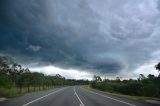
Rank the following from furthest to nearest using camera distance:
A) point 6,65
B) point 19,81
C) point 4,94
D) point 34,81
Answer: point 34,81
point 19,81
point 6,65
point 4,94

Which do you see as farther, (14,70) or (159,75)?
(14,70)

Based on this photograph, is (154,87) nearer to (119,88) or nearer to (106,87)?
(119,88)

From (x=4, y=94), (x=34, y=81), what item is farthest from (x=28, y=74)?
(x=4, y=94)

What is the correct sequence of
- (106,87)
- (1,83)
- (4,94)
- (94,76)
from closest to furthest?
(4,94)
(1,83)
(106,87)
(94,76)

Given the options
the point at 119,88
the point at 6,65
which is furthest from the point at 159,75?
the point at 6,65

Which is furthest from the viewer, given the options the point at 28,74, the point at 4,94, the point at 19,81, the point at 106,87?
the point at 106,87

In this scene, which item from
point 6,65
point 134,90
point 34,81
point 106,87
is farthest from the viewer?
point 106,87

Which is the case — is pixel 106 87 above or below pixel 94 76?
below

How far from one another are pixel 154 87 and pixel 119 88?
24.5 meters

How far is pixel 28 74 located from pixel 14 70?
29.2ft

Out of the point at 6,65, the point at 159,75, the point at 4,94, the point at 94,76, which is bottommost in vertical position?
the point at 4,94

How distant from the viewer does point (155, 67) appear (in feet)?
156

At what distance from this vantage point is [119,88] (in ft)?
228

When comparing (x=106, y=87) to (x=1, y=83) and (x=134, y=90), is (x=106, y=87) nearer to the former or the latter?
(x=134, y=90)
